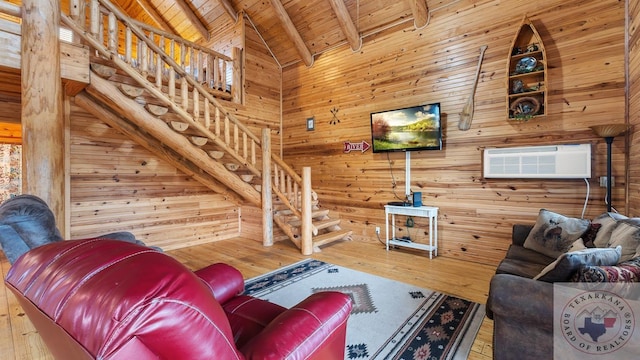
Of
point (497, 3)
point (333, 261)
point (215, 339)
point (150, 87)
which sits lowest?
point (333, 261)

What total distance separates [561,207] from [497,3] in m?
2.59

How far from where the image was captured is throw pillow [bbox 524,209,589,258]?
2.55m

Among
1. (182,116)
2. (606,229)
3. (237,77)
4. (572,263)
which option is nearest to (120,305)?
(572,263)

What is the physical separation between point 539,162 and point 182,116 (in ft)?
13.9

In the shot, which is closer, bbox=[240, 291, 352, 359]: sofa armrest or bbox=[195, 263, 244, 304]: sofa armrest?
bbox=[240, 291, 352, 359]: sofa armrest

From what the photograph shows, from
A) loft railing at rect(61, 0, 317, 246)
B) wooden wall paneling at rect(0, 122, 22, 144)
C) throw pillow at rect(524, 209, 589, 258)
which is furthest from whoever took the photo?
wooden wall paneling at rect(0, 122, 22, 144)

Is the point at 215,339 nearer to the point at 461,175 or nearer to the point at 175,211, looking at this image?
the point at 461,175

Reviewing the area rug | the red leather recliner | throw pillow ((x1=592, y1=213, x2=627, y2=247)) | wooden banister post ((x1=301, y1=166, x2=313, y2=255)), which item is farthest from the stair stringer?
throw pillow ((x1=592, y1=213, x2=627, y2=247))

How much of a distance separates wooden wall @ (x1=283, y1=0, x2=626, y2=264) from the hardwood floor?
475 mm

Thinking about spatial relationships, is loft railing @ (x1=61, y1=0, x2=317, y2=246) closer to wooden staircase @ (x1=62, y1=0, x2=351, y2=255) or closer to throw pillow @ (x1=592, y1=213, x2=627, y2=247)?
wooden staircase @ (x1=62, y1=0, x2=351, y2=255)

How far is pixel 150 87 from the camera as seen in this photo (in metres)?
3.39

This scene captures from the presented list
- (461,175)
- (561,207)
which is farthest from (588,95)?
(461,175)

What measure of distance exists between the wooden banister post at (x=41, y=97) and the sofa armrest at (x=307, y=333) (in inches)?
116

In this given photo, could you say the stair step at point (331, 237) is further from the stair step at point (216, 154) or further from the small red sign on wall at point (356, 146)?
the stair step at point (216, 154)
